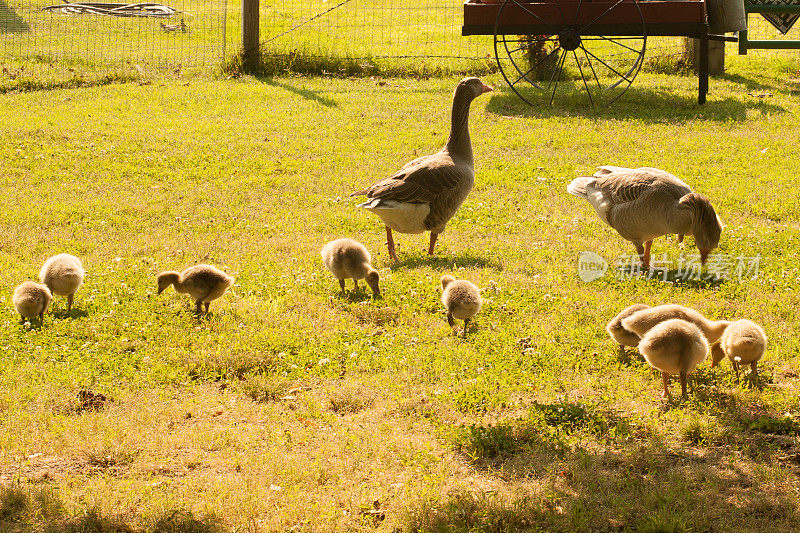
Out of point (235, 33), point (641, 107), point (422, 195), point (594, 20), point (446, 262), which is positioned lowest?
point (446, 262)

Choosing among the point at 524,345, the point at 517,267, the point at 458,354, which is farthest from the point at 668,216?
the point at 458,354

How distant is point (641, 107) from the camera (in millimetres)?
15750

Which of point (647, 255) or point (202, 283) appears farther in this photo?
point (647, 255)

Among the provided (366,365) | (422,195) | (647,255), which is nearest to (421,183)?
(422,195)

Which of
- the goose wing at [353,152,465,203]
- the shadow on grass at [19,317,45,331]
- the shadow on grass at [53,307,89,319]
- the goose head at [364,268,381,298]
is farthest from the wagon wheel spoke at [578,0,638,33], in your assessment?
the shadow on grass at [19,317,45,331]

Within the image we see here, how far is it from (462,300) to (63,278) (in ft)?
11.7

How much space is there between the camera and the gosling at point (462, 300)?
6645mm

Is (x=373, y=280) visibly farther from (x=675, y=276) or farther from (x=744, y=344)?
(x=744, y=344)

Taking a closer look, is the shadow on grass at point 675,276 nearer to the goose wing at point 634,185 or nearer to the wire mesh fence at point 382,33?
the goose wing at point 634,185

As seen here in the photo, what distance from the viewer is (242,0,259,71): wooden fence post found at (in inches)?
731

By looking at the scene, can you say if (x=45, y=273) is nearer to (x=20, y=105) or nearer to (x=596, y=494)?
(x=596, y=494)

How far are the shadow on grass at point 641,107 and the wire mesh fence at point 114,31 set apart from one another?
7.63 meters

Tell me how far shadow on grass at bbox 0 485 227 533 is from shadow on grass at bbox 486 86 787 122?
1230 cm

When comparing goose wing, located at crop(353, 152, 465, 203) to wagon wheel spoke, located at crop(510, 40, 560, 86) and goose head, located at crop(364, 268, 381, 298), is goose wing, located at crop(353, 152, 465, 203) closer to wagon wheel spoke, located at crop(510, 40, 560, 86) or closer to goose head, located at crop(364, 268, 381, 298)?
goose head, located at crop(364, 268, 381, 298)
